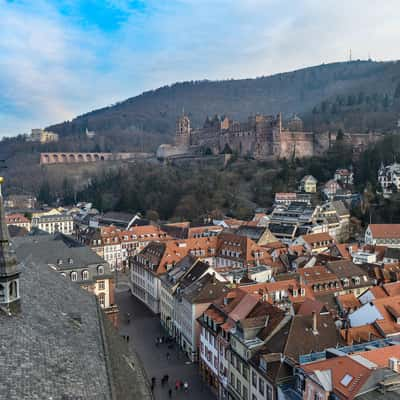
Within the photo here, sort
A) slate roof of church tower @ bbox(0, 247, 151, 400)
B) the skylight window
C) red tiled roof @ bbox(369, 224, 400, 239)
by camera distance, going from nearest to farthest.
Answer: slate roof of church tower @ bbox(0, 247, 151, 400)
the skylight window
red tiled roof @ bbox(369, 224, 400, 239)

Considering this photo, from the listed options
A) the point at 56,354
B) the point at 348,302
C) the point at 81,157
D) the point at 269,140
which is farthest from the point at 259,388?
the point at 81,157

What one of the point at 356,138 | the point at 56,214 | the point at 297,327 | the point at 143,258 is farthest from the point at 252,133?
the point at 297,327

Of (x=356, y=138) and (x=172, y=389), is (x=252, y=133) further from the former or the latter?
(x=172, y=389)

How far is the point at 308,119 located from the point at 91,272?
14911 cm

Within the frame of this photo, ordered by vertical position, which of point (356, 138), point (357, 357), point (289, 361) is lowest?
point (289, 361)

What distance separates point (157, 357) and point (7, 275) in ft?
89.1

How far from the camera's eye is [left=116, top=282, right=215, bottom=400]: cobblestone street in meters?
31.0

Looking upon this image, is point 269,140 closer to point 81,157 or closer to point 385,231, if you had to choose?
point 385,231

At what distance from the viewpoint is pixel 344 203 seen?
3317 inches

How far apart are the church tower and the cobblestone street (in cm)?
2074

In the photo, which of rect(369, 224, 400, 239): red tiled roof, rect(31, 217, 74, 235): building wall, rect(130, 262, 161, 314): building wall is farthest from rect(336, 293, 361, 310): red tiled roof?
rect(31, 217, 74, 235): building wall

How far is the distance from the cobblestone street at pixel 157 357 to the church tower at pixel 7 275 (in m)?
20.7

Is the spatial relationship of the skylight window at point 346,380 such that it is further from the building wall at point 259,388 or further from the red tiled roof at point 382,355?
the building wall at point 259,388

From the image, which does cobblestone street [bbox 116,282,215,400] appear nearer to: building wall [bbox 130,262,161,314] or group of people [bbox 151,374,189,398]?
group of people [bbox 151,374,189,398]
